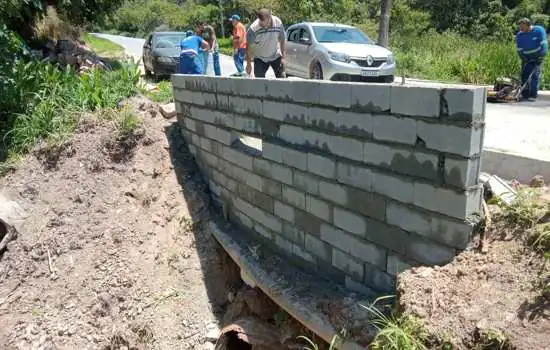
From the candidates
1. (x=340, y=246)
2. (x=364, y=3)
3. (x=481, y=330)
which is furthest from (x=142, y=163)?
(x=364, y=3)

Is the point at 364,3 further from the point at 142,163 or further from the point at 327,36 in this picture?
the point at 142,163

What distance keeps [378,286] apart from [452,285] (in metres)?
0.71

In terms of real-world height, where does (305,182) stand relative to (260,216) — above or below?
above

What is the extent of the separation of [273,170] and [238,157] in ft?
2.71

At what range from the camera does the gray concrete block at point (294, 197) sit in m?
4.01

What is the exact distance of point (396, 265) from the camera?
10.3ft

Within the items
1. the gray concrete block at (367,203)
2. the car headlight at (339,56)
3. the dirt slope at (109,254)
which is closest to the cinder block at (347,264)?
the gray concrete block at (367,203)

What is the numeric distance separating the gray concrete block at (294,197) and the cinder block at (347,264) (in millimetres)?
519

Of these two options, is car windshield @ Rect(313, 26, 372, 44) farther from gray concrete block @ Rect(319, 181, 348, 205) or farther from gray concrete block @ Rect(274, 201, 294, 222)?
gray concrete block @ Rect(319, 181, 348, 205)

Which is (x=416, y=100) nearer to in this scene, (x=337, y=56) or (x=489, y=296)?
(x=489, y=296)

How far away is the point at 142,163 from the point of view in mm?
6730

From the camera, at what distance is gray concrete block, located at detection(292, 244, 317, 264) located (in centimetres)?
403

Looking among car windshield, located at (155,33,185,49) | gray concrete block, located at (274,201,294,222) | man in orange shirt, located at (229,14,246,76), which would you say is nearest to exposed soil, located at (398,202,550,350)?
gray concrete block, located at (274,201,294,222)

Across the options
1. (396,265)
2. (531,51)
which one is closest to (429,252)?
(396,265)
